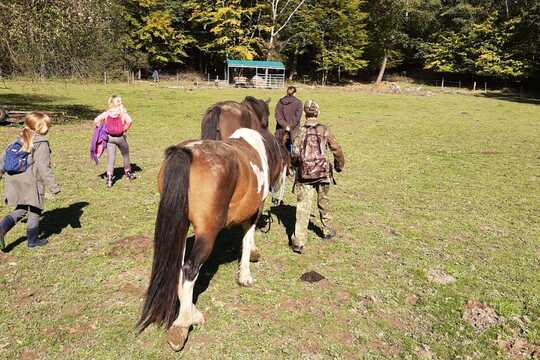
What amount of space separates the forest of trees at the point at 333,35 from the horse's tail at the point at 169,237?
43.1 metres

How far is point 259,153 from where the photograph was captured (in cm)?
459

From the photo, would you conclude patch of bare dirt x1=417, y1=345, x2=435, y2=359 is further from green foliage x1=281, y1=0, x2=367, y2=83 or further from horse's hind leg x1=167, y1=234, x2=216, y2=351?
green foliage x1=281, y1=0, x2=367, y2=83

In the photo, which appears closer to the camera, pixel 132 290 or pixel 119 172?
pixel 132 290

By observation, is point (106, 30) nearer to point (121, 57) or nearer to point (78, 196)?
point (78, 196)

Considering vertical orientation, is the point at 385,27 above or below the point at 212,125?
above

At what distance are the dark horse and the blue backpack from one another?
2627 millimetres

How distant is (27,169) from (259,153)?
121 inches

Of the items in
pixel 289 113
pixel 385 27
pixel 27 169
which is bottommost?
pixel 27 169

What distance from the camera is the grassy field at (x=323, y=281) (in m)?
3.83

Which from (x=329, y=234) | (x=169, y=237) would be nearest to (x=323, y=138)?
(x=329, y=234)

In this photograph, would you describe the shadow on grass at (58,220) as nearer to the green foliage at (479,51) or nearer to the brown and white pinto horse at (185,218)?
the brown and white pinto horse at (185,218)

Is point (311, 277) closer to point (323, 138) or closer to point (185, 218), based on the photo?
point (323, 138)

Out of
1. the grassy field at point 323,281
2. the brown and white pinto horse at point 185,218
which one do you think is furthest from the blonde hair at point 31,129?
the brown and white pinto horse at point 185,218

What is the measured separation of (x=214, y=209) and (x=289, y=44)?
52076mm
